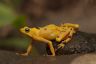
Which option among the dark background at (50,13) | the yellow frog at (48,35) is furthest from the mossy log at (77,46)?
the dark background at (50,13)

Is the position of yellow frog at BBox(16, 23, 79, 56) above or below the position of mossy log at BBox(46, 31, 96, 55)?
above

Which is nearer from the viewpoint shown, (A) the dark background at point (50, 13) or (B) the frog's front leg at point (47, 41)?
(B) the frog's front leg at point (47, 41)

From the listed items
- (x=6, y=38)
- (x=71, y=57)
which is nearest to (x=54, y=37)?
(x=71, y=57)

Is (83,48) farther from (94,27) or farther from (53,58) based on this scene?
(94,27)

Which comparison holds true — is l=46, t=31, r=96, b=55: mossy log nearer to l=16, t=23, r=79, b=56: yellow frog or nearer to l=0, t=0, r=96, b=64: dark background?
l=16, t=23, r=79, b=56: yellow frog

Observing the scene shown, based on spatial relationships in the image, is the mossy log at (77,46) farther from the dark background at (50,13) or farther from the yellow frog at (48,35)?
the dark background at (50,13)

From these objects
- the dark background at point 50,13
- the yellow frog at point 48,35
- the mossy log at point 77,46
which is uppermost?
the dark background at point 50,13

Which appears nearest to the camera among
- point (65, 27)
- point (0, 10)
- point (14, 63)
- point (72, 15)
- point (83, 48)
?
point (14, 63)

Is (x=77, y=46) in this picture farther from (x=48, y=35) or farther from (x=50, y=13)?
(x=50, y=13)

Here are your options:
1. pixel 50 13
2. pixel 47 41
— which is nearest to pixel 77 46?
pixel 47 41

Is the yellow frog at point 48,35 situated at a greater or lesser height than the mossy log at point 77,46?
greater

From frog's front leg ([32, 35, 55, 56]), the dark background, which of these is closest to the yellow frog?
frog's front leg ([32, 35, 55, 56])
